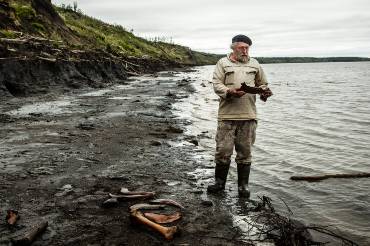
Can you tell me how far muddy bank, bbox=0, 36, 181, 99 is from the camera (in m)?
18.1

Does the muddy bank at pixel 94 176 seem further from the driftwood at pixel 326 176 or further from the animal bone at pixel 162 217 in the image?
the driftwood at pixel 326 176

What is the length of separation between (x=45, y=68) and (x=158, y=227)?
19317mm

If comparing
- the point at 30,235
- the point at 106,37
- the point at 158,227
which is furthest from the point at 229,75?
the point at 106,37

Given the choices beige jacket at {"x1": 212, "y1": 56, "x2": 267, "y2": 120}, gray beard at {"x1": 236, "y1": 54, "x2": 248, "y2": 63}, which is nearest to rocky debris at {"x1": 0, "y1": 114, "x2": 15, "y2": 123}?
beige jacket at {"x1": 212, "y1": 56, "x2": 267, "y2": 120}

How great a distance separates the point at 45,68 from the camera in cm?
2188

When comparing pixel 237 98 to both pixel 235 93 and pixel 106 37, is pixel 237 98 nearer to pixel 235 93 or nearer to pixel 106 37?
pixel 235 93

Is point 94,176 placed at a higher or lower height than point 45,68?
lower

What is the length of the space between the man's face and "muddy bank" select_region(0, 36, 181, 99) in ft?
44.5

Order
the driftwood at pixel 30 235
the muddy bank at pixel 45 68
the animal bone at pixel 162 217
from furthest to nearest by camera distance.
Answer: the muddy bank at pixel 45 68
the animal bone at pixel 162 217
the driftwood at pixel 30 235

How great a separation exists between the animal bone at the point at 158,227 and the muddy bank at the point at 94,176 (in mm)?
77

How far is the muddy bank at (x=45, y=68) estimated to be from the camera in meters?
18.1

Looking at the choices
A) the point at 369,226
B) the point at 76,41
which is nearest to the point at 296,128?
the point at 369,226

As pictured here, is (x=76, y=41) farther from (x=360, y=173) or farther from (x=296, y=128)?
(x=360, y=173)

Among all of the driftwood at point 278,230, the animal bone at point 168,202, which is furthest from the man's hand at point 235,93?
the animal bone at point 168,202
